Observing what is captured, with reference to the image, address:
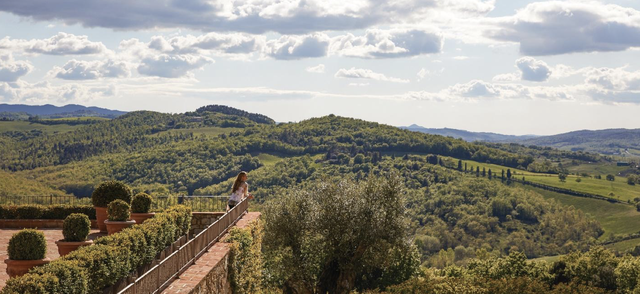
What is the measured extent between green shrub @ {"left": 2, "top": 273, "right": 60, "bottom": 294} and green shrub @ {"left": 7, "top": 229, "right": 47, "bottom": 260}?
2.41m

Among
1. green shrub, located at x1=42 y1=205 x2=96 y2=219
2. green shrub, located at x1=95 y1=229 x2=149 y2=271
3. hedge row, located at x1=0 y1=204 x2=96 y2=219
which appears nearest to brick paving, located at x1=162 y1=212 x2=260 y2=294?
green shrub, located at x1=95 y1=229 x2=149 y2=271

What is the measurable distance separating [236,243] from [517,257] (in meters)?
43.1

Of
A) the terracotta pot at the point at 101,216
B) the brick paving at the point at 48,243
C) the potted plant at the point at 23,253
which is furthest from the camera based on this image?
the terracotta pot at the point at 101,216

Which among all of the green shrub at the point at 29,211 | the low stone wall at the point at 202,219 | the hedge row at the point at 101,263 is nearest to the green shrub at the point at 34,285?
the hedge row at the point at 101,263

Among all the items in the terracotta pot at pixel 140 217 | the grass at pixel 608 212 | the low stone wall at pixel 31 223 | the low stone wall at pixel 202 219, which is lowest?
the grass at pixel 608 212

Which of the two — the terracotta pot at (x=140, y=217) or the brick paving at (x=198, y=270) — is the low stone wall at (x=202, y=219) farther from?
the brick paving at (x=198, y=270)

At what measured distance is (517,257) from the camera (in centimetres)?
5228

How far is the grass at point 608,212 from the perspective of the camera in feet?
510

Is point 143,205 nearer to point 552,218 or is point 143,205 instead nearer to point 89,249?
point 89,249

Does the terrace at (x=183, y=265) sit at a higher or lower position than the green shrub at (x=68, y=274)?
lower

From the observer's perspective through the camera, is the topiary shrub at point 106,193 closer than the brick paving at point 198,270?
No

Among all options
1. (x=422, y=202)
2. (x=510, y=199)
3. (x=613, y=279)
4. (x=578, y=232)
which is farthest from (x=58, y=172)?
(x=613, y=279)

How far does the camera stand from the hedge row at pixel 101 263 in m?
7.84

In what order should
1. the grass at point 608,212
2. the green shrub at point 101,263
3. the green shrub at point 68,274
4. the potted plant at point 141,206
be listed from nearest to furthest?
the green shrub at point 68,274 → the green shrub at point 101,263 → the potted plant at point 141,206 → the grass at point 608,212
